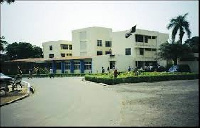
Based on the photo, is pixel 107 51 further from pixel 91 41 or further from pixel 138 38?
pixel 138 38

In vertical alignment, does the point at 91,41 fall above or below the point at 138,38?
above

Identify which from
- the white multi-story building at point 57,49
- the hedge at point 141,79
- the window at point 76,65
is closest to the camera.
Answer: the hedge at point 141,79

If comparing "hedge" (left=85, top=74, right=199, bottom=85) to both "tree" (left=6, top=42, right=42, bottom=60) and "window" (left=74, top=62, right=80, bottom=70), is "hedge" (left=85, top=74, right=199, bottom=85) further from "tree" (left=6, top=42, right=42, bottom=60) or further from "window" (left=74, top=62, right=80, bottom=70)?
"tree" (left=6, top=42, right=42, bottom=60)

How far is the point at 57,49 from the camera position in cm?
6931

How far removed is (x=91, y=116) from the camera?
354 inches

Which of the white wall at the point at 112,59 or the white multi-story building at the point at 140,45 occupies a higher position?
the white multi-story building at the point at 140,45

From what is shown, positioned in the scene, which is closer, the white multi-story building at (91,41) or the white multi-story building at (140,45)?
the white multi-story building at (140,45)

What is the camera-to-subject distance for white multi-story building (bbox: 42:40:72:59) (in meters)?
69.1

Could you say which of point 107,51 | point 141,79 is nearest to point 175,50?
point 107,51

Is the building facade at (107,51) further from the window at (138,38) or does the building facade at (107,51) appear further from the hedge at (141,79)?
the hedge at (141,79)

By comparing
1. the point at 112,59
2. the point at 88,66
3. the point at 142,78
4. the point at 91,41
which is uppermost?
the point at 91,41

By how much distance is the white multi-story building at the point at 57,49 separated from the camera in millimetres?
69125

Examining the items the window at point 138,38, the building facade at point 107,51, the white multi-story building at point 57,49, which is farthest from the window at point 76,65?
the white multi-story building at point 57,49

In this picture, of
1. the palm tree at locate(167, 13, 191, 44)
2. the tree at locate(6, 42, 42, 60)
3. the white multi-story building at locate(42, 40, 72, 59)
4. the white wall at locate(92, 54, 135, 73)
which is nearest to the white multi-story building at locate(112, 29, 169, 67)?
the white wall at locate(92, 54, 135, 73)
